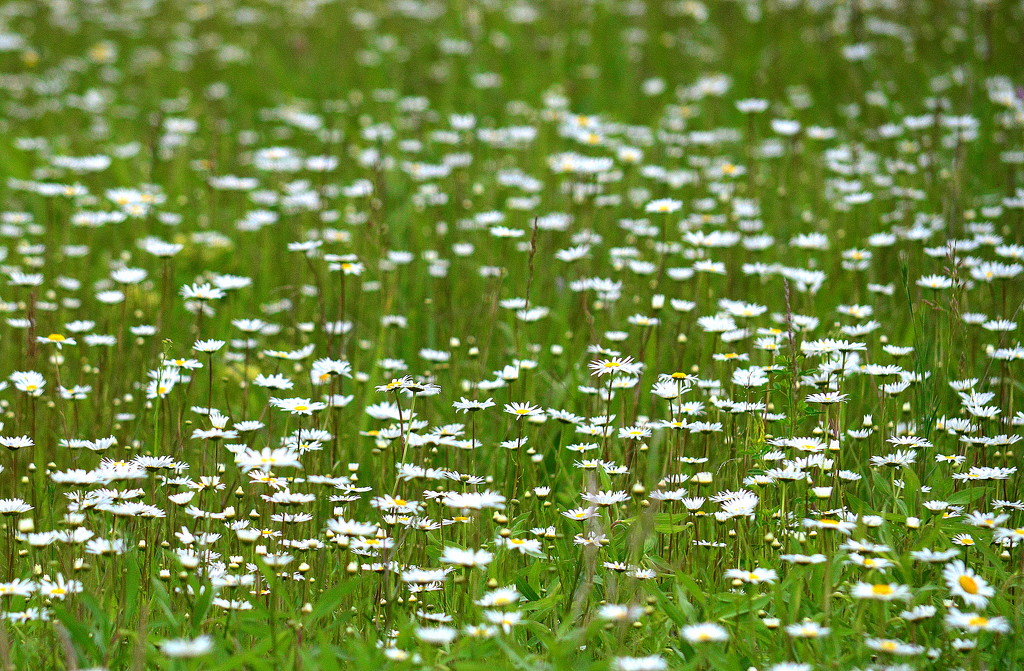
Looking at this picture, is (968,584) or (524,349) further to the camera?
(524,349)

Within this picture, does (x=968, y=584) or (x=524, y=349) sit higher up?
(x=524, y=349)

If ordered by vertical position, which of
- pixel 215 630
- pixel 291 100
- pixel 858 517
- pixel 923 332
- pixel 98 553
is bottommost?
pixel 215 630

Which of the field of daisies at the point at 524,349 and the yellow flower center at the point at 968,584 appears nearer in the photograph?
the yellow flower center at the point at 968,584

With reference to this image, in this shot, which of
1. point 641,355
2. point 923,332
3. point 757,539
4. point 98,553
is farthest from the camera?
point 641,355

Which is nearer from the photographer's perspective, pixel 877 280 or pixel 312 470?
pixel 312 470

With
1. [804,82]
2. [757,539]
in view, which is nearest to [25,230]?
[757,539]

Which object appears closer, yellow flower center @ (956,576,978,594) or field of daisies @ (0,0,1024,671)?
yellow flower center @ (956,576,978,594)

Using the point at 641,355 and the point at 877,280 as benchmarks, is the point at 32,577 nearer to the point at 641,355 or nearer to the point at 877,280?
the point at 641,355

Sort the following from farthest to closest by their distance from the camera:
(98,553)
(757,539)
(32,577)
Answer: (757,539) → (32,577) → (98,553)
